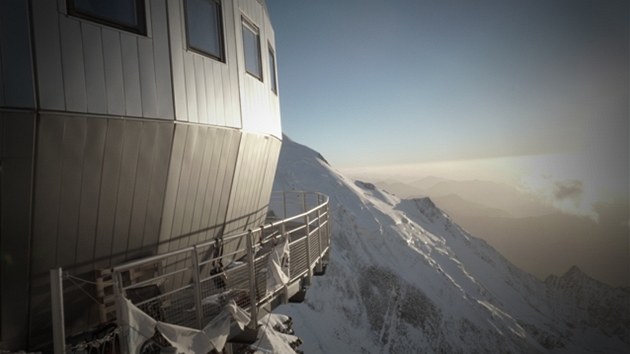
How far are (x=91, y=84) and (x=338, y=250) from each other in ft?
229

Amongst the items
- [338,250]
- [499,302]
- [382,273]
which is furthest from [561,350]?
[338,250]

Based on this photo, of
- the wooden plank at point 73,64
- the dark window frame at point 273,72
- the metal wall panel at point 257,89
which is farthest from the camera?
the dark window frame at point 273,72

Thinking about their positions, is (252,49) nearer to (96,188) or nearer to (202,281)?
(96,188)

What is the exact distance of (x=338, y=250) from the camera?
235 feet

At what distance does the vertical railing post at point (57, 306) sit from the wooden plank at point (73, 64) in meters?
1.91

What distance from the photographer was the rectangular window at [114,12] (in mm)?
4191

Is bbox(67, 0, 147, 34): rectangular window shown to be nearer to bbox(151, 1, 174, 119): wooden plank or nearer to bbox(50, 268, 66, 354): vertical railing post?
bbox(151, 1, 174, 119): wooden plank

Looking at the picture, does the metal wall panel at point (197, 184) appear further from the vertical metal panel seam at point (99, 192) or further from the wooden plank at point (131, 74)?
the vertical metal panel seam at point (99, 192)

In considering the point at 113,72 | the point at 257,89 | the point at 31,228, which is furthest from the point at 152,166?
the point at 257,89

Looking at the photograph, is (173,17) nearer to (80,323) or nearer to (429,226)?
(80,323)

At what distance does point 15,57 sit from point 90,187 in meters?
1.59

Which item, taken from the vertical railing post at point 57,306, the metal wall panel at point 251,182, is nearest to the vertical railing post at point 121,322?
the vertical railing post at point 57,306

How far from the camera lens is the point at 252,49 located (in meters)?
7.76

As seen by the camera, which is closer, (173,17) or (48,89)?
(48,89)
